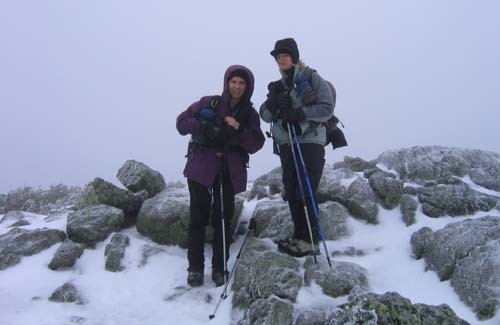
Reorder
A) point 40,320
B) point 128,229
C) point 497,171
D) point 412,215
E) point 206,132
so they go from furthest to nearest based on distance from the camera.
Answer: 1. point 497,171
2. point 128,229
3. point 412,215
4. point 206,132
5. point 40,320

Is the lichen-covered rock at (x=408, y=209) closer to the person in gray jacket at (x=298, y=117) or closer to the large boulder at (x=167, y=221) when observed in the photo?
the person in gray jacket at (x=298, y=117)

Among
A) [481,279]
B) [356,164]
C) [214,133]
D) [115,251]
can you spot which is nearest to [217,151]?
[214,133]

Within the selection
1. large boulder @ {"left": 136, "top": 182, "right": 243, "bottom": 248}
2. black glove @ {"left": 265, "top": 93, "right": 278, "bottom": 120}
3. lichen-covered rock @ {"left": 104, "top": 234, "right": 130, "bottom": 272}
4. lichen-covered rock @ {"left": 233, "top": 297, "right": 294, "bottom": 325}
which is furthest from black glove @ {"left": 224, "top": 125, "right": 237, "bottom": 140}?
lichen-covered rock @ {"left": 104, "top": 234, "right": 130, "bottom": 272}

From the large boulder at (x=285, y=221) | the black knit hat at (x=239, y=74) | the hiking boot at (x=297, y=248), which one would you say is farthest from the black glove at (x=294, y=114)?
the large boulder at (x=285, y=221)

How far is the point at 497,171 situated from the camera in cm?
1032

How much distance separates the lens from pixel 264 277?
6.17 meters

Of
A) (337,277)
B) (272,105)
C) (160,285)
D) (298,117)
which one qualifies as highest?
(272,105)

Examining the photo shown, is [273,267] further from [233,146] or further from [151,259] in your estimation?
[151,259]

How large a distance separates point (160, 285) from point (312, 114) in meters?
4.46

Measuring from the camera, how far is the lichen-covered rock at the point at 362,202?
28.7 feet

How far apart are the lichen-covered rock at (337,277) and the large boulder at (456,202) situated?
2839mm

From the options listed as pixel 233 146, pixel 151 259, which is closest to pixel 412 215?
pixel 233 146

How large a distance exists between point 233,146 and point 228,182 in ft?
2.44

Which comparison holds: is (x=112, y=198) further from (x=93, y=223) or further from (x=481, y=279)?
(x=481, y=279)
